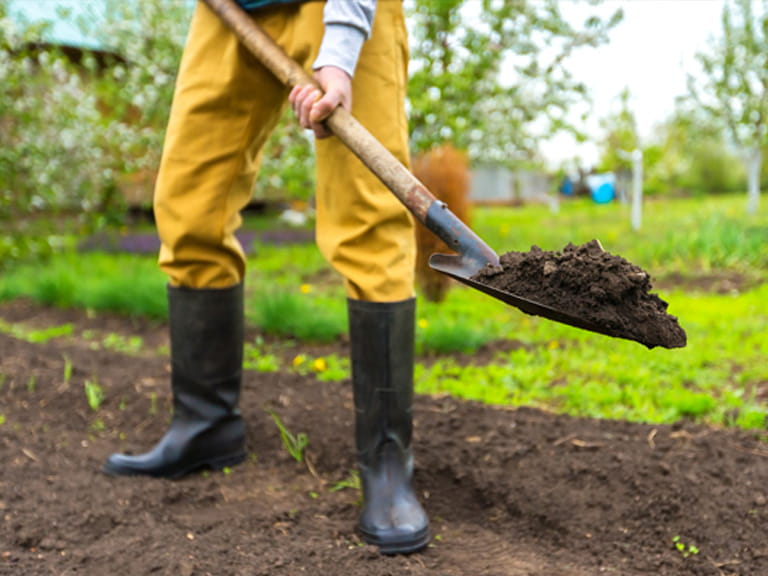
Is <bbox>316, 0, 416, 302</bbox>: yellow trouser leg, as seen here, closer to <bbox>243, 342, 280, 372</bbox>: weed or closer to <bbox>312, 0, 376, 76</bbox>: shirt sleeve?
<bbox>312, 0, 376, 76</bbox>: shirt sleeve

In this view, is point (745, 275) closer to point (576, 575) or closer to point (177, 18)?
point (576, 575)

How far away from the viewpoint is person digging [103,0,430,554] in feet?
5.66

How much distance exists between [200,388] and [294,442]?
0.33 metres

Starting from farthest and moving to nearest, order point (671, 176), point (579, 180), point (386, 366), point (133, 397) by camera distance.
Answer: point (579, 180)
point (671, 176)
point (133, 397)
point (386, 366)

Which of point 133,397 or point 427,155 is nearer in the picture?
point 133,397

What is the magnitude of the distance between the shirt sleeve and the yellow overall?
134mm

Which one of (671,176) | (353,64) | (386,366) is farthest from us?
(671,176)

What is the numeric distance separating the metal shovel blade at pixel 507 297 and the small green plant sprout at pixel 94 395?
1.55m

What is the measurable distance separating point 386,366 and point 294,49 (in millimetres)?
827

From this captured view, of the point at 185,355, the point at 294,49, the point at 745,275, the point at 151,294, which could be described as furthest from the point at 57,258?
the point at 745,275

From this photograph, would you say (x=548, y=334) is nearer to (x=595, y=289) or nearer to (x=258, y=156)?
(x=258, y=156)

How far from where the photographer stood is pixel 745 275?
15.3 feet

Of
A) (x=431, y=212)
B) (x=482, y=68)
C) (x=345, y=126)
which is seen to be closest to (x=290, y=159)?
(x=482, y=68)

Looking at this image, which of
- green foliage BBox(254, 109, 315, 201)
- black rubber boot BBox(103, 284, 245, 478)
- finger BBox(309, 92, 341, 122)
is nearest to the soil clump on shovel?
finger BBox(309, 92, 341, 122)
